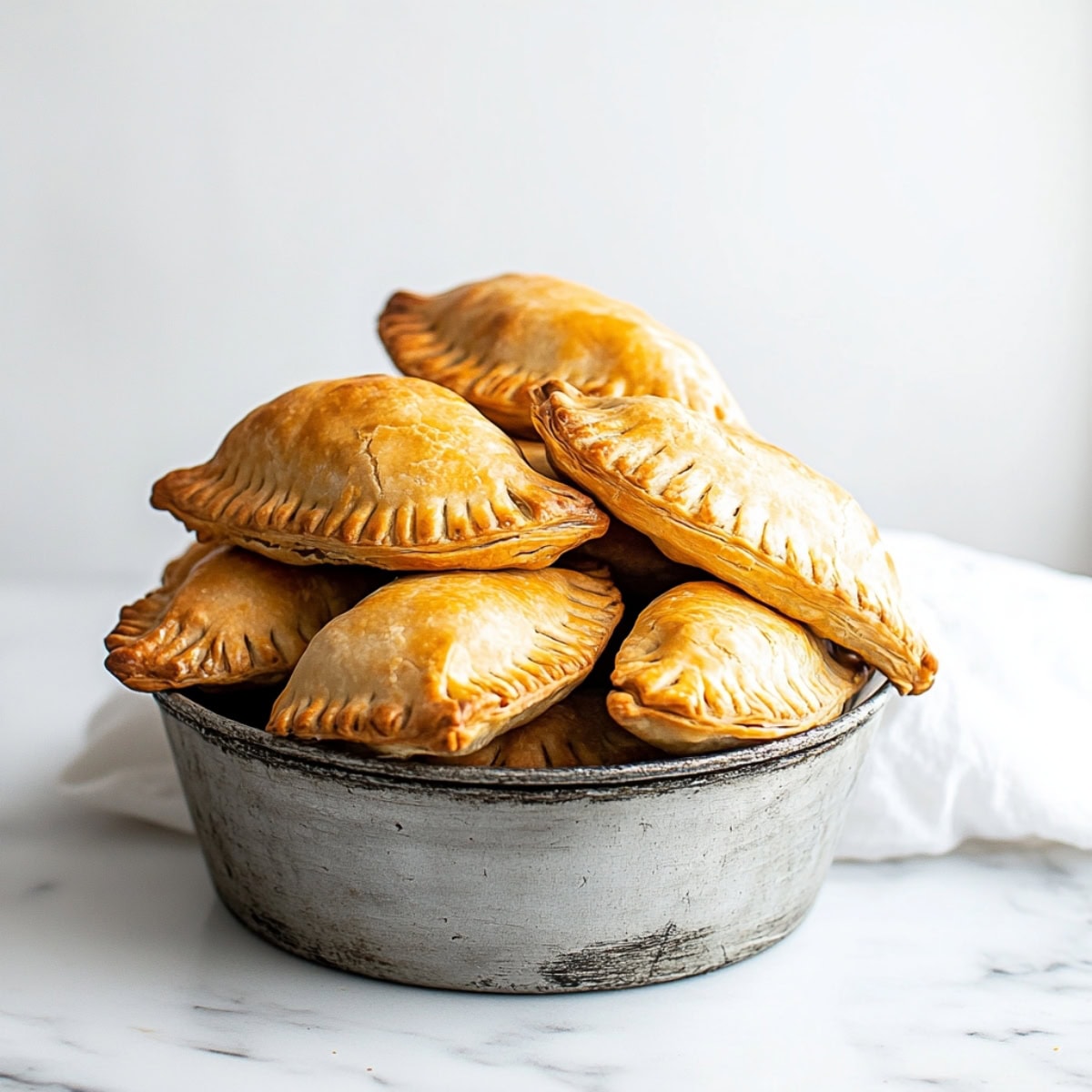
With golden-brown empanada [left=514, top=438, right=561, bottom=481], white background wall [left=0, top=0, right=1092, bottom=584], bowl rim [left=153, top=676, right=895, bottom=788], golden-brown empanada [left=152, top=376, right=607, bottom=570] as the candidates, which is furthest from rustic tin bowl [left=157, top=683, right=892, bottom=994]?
white background wall [left=0, top=0, right=1092, bottom=584]

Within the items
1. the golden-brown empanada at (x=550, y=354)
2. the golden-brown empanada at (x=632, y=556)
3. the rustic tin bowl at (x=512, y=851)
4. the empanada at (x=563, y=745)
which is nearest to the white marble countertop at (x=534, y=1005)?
the rustic tin bowl at (x=512, y=851)

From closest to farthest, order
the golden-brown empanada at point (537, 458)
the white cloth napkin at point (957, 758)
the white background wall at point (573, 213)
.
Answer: the golden-brown empanada at point (537, 458), the white cloth napkin at point (957, 758), the white background wall at point (573, 213)

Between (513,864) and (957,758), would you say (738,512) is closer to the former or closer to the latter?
(513,864)

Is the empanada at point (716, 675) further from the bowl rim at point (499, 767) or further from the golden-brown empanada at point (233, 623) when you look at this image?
the golden-brown empanada at point (233, 623)

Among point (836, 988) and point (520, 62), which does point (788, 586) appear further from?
point (520, 62)

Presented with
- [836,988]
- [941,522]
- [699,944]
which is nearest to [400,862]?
[699,944]

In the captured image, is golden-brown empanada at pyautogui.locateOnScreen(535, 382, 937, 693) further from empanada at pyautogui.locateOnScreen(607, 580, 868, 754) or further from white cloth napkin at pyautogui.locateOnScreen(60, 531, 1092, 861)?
white cloth napkin at pyautogui.locateOnScreen(60, 531, 1092, 861)

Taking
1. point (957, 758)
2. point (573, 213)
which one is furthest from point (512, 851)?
point (573, 213)
